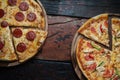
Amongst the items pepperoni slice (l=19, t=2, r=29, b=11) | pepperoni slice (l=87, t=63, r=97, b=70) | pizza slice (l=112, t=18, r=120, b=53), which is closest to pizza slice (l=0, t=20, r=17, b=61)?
pepperoni slice (l=19, t=2, r=29, b=11)

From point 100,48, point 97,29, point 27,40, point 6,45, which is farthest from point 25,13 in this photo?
point 100,48

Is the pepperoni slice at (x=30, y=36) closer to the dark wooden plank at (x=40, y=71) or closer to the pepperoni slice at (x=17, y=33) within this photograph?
the pepperoni slice at (x=17, y=33)

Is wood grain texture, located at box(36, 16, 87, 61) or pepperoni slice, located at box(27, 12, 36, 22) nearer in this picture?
pepperoni slice, located at box(27, 12, 36, 22)

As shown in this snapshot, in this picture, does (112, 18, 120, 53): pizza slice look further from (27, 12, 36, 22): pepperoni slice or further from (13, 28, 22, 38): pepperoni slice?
(13, 28, 22, 38): pepperoni slice

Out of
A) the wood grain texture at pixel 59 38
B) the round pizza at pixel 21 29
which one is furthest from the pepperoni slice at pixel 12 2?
the wood grain texture at pixel 59 38

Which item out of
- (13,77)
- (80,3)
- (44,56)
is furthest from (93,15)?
(13,77)
